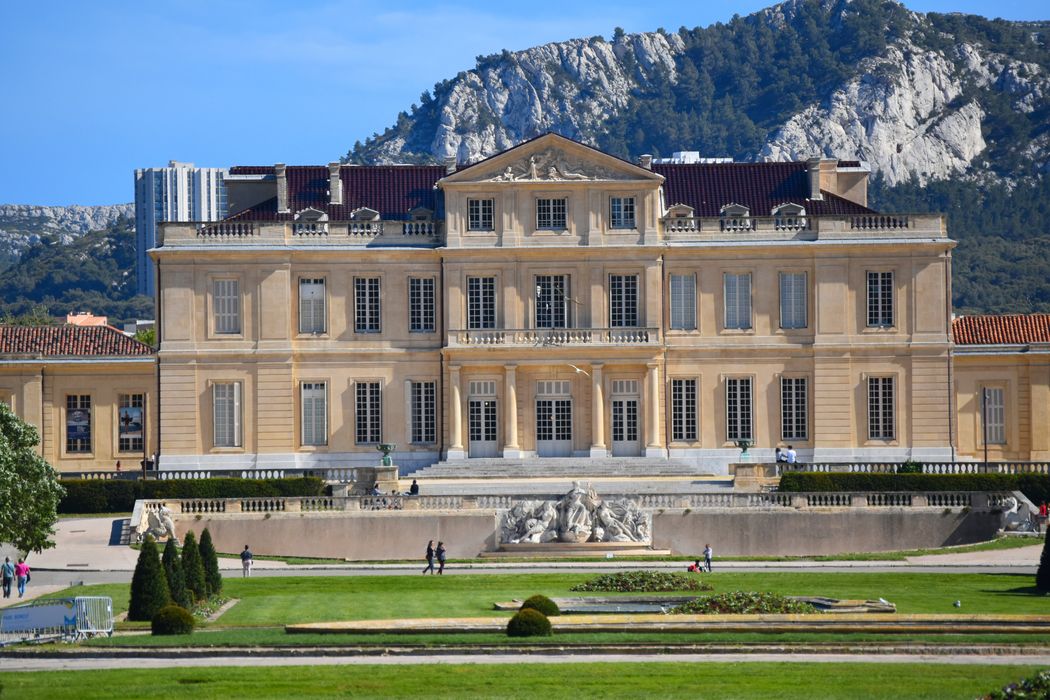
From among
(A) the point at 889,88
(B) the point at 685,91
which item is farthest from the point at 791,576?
(B) the point at 685,91

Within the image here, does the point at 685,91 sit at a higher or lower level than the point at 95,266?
higher

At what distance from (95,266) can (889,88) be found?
263ft

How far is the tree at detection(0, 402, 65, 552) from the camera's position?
45625 millimetres

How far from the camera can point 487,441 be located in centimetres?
6712

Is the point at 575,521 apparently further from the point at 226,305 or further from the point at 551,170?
the point at 226,305

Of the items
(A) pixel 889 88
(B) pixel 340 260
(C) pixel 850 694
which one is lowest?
(C) pixel 850 694

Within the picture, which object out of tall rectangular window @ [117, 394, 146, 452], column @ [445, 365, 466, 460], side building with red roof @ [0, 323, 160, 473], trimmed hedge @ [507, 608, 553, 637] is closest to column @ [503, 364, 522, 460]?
column @ [445, 365, 466, 460]

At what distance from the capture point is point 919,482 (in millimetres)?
58188

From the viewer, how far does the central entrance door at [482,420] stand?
6700cm

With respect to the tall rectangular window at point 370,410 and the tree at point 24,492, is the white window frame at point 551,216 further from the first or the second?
the tree at point 24,492

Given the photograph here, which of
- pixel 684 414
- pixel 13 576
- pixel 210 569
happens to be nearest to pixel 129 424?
pixel 684 414

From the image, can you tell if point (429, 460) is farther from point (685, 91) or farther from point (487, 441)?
point (685, 91)

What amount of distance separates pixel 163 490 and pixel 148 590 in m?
21.5

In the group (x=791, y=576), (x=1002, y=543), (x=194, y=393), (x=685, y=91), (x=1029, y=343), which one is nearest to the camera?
(x=791, y=576)
